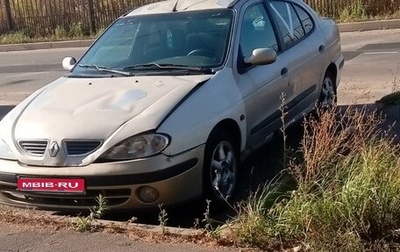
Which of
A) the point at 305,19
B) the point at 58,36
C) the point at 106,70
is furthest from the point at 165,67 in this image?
the point at 58,36

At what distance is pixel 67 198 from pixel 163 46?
1.83m

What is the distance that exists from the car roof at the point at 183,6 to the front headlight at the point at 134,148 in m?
2.09

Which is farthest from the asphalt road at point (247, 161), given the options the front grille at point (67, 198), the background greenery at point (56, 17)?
the background greenery at point (56, 17)

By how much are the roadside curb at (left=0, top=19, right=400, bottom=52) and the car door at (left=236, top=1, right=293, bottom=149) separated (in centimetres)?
1258

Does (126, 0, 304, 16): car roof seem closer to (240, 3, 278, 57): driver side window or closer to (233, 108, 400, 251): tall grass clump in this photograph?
(240, 3, 278, 57): driver side window

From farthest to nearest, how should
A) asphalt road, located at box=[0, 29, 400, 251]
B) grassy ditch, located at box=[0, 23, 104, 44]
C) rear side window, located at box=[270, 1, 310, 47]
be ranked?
grassy ditch, located at box=[0, 23, 104, 44] → rear side window, located at box=[270, 1, 310, 47] → asphalt road, located at box=[0, 29, 400, 251]

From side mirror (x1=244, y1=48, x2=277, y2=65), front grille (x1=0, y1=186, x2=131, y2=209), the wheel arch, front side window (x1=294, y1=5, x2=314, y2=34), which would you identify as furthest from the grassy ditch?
front grille (x1=0, y1=186, x2=131, y2=209)

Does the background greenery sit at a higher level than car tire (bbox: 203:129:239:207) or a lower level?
lower

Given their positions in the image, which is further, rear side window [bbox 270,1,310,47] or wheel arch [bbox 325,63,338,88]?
wheel arch [bbox 325,63,338,88]

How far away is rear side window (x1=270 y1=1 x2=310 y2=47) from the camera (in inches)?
306

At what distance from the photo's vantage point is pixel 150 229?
5.46m

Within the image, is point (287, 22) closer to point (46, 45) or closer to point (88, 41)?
point (88, 41)

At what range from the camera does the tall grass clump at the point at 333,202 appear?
477 centimetres

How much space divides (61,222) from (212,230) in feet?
3.87
